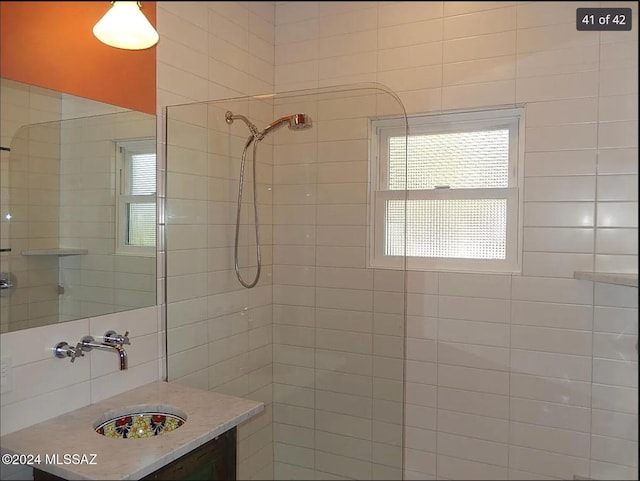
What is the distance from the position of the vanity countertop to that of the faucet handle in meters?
0.22

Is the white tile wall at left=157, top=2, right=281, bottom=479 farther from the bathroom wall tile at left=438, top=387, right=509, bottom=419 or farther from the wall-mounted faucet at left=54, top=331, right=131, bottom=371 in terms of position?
the bathroom wall tile at left=438, top=387, right=509, bottom=419

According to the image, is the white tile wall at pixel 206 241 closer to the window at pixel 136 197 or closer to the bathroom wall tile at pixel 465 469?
the window at pixel 136 197

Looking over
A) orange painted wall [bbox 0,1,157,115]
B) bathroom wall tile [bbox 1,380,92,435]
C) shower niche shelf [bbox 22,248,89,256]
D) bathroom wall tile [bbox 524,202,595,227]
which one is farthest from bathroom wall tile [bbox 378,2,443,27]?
bathroom wall tile [bbox 1,380,92,435]

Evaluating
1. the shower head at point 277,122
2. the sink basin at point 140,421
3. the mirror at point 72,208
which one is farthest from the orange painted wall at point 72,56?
the sink basin at point 140,421

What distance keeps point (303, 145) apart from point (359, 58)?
79cm

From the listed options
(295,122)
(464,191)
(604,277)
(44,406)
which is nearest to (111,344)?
(44,406)

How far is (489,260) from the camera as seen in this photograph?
7.98 feet

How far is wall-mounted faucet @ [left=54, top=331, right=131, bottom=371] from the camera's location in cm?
170

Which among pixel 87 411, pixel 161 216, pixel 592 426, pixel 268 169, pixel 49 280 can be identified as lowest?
pixel 592 426

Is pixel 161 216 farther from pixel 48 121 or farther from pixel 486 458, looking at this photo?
pixel 486 458

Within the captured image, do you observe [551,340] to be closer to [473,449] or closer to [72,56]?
[473,449]

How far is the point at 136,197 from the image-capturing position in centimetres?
203

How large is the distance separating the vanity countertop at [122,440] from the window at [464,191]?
3.34 ft

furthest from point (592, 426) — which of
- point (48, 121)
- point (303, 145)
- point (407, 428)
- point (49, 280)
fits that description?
point (48, 121)
